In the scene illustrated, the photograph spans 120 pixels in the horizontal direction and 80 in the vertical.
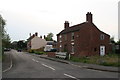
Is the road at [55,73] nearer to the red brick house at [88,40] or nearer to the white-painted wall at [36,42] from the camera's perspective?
the red brick house at [88,40]

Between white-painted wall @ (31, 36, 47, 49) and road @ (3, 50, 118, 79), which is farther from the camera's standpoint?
white-painted wall @ (31, 36, 47, 49)

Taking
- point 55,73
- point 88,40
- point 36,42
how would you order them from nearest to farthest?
1. point 55,73
2. point 88,40
3. point 36,42

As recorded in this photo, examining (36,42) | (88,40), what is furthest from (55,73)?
(36,42)

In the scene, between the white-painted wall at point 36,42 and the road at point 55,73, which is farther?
the white-painted wall at point 36,42

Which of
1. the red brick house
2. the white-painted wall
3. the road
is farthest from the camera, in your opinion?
the white-painted wall

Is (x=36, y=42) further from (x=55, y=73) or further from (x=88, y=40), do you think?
(x=55, y=73)

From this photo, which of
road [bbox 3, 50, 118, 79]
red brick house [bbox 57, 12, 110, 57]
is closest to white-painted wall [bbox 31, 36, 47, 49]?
red brick house [bbox 57, 12, 110, 57]

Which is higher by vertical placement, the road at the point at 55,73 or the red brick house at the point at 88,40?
the red brick house at the point at 88,40

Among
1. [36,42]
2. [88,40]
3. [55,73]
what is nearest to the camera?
[55,73]

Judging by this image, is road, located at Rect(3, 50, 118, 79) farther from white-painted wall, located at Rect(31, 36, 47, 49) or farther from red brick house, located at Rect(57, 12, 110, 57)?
white-painted wall, located at Rect(31, 36, 47, 49)

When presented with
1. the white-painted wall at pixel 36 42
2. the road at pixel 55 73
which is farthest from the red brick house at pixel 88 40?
the white-painted wall at pixel 36 42

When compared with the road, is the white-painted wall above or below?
above

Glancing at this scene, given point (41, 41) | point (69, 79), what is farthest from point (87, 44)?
point (41, 41)

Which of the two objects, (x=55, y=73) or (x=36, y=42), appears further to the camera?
(x=36, y=42)
